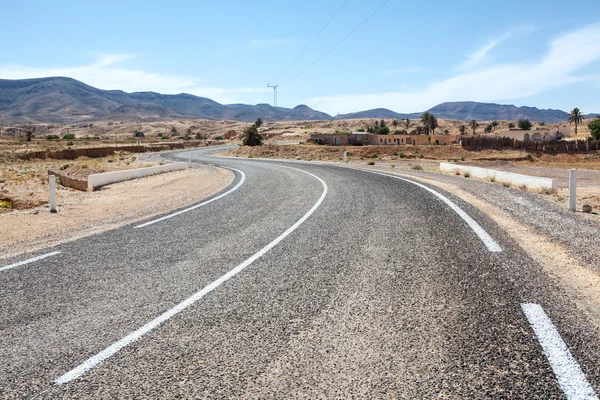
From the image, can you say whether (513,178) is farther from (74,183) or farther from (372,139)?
(372,139)

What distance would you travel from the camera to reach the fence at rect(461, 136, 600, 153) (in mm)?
69625

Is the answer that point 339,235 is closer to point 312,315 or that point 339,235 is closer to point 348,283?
point 348,283

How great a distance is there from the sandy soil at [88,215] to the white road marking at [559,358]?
7.80 metres

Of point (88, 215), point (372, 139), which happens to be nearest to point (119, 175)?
point (88, 215)

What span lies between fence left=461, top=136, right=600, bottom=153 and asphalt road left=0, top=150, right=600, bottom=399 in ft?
225

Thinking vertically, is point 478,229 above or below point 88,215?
above

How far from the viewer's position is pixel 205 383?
366 centimetres

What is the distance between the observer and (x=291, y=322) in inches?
190

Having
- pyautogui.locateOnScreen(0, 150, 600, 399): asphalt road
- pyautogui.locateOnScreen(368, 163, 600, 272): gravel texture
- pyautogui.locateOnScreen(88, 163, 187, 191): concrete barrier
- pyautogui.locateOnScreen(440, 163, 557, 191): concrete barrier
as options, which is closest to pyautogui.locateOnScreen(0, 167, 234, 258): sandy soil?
pyautogui.locateOnScreen(0, 150, 600, 399): asphalt road

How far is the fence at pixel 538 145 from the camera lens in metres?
69.6

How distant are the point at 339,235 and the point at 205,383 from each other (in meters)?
5.84

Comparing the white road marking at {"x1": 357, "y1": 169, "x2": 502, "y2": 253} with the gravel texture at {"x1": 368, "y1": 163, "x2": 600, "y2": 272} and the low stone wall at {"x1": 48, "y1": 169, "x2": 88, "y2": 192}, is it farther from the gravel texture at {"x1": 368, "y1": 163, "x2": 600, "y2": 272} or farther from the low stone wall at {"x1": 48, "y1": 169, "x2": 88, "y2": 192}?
the low stone wall at {"x1": 48, "y1": 169, "x2": 88, "y2": 192}

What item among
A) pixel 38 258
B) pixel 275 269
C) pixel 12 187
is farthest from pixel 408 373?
pixel 12 187

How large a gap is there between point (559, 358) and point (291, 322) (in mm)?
2299
